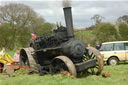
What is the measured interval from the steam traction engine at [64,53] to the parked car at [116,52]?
13.5 ft

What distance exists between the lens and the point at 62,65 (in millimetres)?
7402

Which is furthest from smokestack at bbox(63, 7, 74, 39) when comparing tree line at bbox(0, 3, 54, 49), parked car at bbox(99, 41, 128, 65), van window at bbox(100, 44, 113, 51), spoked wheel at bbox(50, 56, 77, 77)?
tree line at bbox(0, 3, 54, 49)

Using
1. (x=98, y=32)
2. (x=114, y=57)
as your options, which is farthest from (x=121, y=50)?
(x=98, y=32)

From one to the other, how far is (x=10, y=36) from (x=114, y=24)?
17.7 metres

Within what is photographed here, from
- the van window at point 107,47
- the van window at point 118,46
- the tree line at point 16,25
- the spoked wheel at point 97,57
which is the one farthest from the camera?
the tree line at point 16,25

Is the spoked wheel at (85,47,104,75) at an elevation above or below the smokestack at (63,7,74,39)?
below

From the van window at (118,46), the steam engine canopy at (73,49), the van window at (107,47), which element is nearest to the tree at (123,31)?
the van window at (118,46)

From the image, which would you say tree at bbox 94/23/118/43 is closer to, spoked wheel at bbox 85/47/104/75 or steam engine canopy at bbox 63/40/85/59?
spoked wheel at bbox 85/47/104/75

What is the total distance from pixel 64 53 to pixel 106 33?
1915 centimetres

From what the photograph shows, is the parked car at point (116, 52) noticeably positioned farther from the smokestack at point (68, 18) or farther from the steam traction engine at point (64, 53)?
the smokestack at point (68, 18)

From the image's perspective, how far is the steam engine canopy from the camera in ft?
24.4

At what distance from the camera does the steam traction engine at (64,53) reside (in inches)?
288

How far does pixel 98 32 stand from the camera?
26.5 m

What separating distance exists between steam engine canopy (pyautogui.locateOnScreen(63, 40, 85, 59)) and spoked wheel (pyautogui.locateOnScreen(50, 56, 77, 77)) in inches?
15.8
